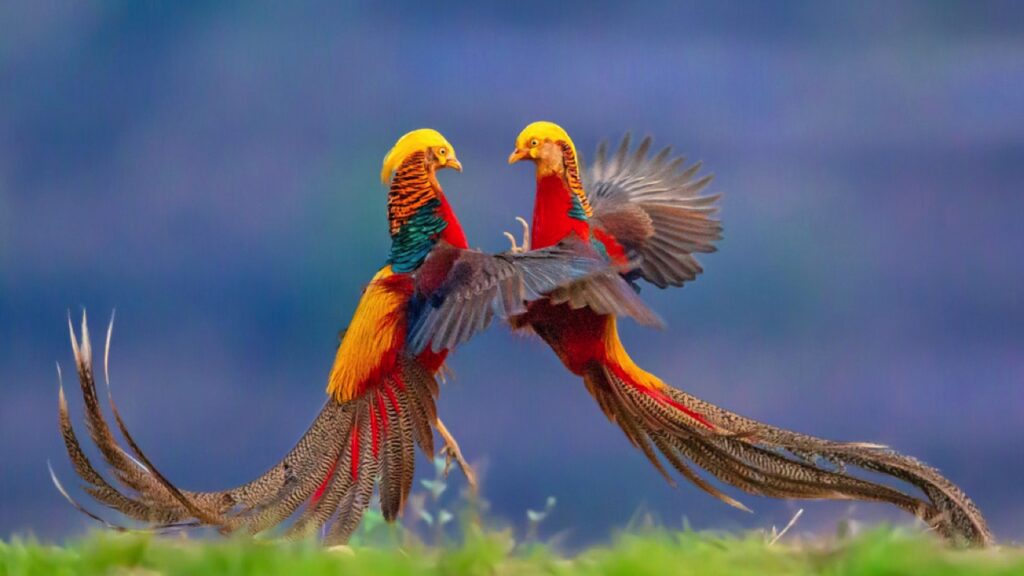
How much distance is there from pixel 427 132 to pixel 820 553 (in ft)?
5.30

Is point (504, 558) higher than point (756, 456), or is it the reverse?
point (756, 456)

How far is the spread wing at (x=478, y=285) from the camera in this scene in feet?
11.2

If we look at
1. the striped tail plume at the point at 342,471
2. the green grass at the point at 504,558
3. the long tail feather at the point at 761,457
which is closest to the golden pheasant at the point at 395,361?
the striped tail plume at the point at 342,471

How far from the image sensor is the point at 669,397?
3.73 metres

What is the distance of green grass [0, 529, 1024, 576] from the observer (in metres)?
2.82

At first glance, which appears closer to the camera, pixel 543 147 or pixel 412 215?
pixel 412 215

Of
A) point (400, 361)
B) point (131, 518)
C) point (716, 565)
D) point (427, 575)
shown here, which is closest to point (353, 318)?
point (400, 361)

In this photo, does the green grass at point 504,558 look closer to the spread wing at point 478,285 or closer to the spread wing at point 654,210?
the spread wing at point 478,285

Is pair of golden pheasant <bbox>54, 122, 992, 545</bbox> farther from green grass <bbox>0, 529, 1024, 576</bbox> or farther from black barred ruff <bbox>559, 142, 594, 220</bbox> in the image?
green grass <bbox>0, 529, 1024, 576</bbox>

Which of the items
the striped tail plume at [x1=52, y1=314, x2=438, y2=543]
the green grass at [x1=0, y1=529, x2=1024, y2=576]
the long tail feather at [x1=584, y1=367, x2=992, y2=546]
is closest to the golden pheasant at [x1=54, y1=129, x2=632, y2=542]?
the striped tail plume at [x1=52, y1=314, x2=438, y2=543]

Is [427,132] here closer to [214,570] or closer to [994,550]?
[214,570]

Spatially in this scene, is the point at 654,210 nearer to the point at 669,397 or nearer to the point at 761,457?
the point at 669,397

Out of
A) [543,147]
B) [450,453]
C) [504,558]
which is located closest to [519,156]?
[543,147]

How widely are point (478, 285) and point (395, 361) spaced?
35 centimetres
